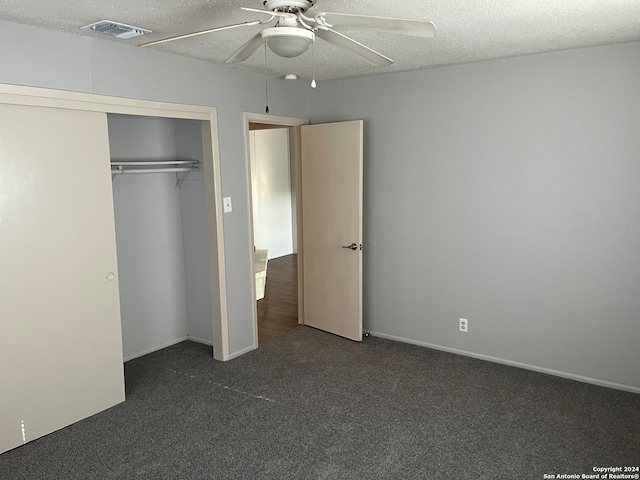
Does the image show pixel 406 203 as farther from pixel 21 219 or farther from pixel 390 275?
pixel 21 219

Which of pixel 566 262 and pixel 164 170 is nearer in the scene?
pixel 566 262

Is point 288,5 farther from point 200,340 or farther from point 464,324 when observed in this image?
point 200,340

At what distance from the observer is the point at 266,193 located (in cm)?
841

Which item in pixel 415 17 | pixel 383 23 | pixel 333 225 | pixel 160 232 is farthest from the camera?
pixel 333 225

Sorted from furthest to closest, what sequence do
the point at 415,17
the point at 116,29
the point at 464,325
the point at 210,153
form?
the point at 464,325 → the point at 210,153 → the point at 116,29 → the point at 415,17

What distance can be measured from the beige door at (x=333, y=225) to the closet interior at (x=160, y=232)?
978 millimetres

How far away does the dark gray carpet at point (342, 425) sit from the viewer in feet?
8.79

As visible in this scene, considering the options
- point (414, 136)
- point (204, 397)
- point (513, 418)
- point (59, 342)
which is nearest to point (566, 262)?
point (513, 418)

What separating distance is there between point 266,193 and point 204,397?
17.2ft

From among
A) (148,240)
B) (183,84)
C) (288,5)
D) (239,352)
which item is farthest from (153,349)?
(288,5)

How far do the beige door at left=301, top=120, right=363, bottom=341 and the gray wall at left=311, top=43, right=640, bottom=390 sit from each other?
24cm

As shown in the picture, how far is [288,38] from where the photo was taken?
203cm

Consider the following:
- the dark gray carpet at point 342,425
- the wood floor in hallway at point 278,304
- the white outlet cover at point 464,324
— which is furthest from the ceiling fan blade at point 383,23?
the wood floor in hallway at point 278,304

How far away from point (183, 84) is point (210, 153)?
1.78 ft
